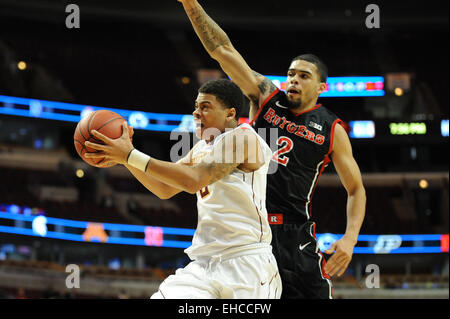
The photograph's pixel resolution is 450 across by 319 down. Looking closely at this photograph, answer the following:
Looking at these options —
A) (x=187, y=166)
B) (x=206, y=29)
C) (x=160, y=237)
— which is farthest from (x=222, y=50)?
(x=160, y=237)

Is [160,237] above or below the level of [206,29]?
below

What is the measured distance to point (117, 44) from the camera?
24.1m

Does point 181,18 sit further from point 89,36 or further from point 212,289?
point 212,289

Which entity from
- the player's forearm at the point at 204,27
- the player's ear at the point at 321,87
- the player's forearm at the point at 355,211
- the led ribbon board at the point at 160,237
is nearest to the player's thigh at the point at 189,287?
the player's forearm at the point at 355,211

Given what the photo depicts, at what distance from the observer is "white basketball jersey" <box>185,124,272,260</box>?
11.3 feet

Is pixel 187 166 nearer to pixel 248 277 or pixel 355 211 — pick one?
pixel 248 277

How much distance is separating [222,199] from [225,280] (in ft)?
1.59

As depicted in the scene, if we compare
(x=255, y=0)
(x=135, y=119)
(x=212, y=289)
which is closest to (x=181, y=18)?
(x=255, y=0)

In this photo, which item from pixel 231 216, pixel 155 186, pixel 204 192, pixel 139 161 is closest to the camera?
pixel 139 161

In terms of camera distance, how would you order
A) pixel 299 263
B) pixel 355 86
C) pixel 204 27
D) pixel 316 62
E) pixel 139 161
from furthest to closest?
pixel 355 86, pixel 316 62, pixel 204 27, pixel 299 263, pixel 139 161

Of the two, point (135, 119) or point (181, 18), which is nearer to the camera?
point (135, 119)

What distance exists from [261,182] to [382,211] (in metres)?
19.4

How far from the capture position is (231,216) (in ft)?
11.4

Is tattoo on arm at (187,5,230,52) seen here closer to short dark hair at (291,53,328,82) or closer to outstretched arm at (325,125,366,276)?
short dark hair at (291,53,328,82)
